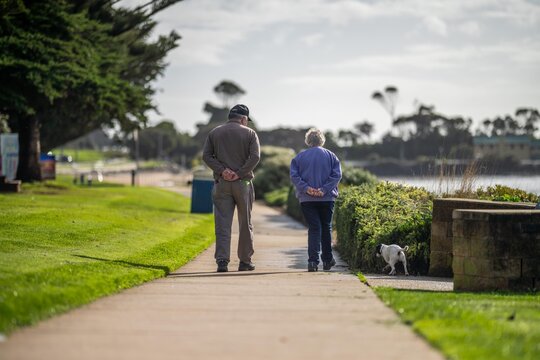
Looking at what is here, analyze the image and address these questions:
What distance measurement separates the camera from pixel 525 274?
32.9 feet

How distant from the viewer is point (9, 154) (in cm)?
3412

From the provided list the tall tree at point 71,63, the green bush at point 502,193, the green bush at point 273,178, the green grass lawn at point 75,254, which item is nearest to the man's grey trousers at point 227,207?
the green grass lawn at point 75,254

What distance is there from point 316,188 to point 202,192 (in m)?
17.6

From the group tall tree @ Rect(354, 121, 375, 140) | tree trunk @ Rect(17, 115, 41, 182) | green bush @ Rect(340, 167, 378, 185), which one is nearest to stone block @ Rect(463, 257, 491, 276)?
green bush @ Rect(340, 167, 378, 185)

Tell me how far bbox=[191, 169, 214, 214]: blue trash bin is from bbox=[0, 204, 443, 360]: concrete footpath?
Answer: 762 inches

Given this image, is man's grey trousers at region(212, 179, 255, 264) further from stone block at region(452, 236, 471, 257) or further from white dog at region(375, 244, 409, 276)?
stone block at region(452, 236, 471, 257)

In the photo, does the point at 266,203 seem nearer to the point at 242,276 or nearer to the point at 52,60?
the point at 52,60

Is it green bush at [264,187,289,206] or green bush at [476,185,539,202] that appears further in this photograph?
green bush at [264,187,289,206]

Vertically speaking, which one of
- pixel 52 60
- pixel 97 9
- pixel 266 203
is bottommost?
pixel 266 203

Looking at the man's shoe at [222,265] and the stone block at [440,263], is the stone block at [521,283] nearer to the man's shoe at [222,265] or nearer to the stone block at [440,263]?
the stone block at [440,263]

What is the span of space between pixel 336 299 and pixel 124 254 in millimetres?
4854

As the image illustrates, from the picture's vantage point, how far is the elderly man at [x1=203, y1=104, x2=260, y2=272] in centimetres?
1176

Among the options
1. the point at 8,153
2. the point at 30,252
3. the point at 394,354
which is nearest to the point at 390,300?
the point at 394,354

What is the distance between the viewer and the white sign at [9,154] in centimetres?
3353
